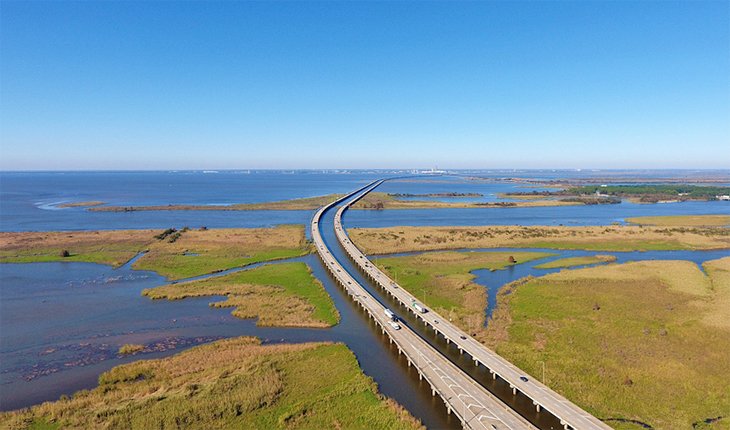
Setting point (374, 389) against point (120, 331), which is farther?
point (120, 331)

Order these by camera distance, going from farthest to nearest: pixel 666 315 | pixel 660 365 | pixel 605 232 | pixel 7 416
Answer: pixel 605 232, pixel 666 315, pixel 660 365, pixel 7 416

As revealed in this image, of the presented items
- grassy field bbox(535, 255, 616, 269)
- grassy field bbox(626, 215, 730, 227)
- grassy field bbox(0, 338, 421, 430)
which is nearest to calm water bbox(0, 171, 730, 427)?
grassy field bbox(0, 338, 421, 430)

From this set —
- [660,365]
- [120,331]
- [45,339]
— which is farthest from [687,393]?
[45,339]

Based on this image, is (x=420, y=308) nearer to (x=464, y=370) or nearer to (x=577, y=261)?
(x=464, y=370)

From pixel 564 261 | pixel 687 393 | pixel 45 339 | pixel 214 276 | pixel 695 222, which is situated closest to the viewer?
pixel 687 393

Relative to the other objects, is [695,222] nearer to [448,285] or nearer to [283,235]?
[448,285]

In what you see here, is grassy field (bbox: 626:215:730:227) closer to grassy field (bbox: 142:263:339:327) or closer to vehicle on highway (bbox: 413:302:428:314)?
vehicle on highway (bbox: 413:302:428:314)
